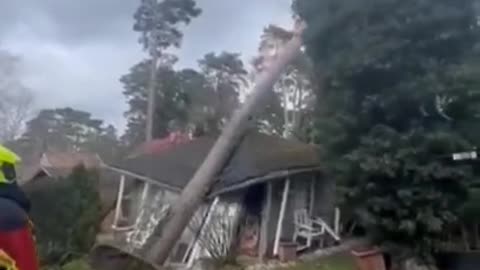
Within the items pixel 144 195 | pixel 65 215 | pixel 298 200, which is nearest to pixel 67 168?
pixel 144 195

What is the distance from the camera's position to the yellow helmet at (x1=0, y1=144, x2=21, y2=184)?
167cm

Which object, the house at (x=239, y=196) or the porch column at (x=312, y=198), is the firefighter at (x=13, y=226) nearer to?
the house at (x=239, y=196)

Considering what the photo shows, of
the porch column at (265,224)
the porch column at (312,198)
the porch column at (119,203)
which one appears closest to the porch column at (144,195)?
the porch column at (119,203)

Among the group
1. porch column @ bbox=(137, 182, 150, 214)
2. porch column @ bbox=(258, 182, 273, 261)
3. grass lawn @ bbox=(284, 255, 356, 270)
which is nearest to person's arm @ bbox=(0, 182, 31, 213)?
grass lawn @ bbox=(284, 255, 356, 270)

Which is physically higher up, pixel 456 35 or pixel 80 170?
pixel 456 35

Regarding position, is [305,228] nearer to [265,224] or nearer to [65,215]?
[265,224]

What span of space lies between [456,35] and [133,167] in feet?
33.4

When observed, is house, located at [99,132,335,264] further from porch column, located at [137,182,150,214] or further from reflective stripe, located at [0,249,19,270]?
reflective stripe, located at [0,249,19,270]

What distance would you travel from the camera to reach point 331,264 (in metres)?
17.2

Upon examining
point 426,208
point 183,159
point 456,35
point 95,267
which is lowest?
point 95,267

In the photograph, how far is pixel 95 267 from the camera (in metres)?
2.98

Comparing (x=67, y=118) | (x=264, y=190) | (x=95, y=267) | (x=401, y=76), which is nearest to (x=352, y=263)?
(x=264, y=190)

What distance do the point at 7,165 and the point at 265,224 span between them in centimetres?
1728

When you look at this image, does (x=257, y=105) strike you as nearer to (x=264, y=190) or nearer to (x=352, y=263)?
(x=264, y=190)
